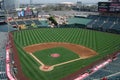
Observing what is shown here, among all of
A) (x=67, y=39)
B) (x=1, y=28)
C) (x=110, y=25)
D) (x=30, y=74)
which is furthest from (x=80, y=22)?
(x=30, y=74)

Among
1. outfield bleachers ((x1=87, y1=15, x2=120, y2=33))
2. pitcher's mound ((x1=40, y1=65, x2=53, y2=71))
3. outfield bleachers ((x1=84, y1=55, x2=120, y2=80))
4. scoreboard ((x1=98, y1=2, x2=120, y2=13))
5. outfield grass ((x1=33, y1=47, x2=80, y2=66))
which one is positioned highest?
scoreboard ((x1=98, y1=2, x2=120, y2=13))

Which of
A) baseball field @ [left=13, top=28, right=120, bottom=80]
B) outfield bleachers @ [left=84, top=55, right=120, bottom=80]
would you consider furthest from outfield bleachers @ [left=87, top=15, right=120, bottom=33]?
outfield bleachers @ [left=84, top=55, right=120, bottom=80]

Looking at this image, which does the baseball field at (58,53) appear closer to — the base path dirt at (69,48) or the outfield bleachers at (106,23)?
the base path dirt at (69,48)

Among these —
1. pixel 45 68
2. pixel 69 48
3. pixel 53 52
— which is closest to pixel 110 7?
pixel 69 48

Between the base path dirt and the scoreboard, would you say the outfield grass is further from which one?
the scoreboard

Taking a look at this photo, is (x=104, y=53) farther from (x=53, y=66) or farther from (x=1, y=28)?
(x=1, y=28)

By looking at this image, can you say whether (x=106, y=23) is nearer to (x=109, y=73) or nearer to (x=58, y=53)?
(x=58, y=53)

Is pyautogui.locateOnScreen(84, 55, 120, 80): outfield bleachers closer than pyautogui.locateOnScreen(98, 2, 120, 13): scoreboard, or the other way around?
pyautogui.locateOnScreen(84, 55, 120, 80): outfield bleachers

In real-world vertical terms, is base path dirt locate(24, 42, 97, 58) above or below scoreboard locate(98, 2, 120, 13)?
below

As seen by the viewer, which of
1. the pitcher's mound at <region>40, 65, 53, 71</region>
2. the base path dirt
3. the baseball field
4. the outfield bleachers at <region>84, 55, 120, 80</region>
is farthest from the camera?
the base path dirt

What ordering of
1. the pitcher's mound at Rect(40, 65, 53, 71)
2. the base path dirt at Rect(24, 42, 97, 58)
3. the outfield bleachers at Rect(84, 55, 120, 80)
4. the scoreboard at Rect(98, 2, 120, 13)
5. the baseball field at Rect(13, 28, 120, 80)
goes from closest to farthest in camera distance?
the outfield bleachers at Rect(84, 55, 120, 80)
the baseball field at Rect(13, 28, 120, 80)
the pitcher's mound at Rect(40, 65, 53, 71)
the base path dirt at Rect(24, 42, 97, 58)
the scoreboard at Rect(98, 2, 120, 13)
